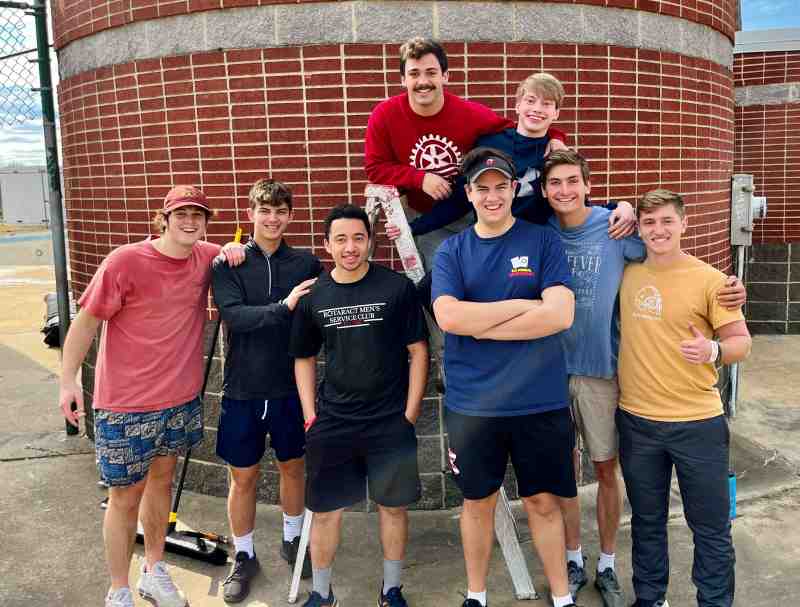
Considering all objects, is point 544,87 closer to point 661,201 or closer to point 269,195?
point 661,201

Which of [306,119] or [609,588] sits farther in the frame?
[306,119]

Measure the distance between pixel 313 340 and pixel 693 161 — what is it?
349 cm

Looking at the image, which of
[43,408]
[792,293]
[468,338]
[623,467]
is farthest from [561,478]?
[792,293]

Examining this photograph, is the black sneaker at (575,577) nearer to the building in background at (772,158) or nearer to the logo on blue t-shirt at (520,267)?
the logo on blue t-shirt at (520,267)

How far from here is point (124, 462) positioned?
3209mm

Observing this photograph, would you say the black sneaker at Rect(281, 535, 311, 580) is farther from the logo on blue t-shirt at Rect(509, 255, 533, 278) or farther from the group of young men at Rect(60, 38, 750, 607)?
the logo on blue t-shirt at Rect(509, 255, 533, 278)

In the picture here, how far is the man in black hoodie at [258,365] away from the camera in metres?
3.49

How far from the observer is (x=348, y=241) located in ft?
10.5

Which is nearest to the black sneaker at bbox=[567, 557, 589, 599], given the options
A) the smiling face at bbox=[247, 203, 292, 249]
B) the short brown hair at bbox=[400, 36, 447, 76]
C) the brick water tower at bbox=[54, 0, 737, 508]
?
the brick water tower at bbox=[54, 0, 737, 508]

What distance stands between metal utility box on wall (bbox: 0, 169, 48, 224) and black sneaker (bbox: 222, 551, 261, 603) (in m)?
19.3

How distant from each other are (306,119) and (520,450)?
2539 millimetres

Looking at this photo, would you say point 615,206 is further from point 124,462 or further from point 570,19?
point 124,462

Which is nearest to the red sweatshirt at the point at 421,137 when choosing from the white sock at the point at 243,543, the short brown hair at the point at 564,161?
the short brown hair at the point at 564,161

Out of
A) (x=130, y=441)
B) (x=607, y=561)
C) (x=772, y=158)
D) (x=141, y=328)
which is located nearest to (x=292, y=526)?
(x=130, y=441)
